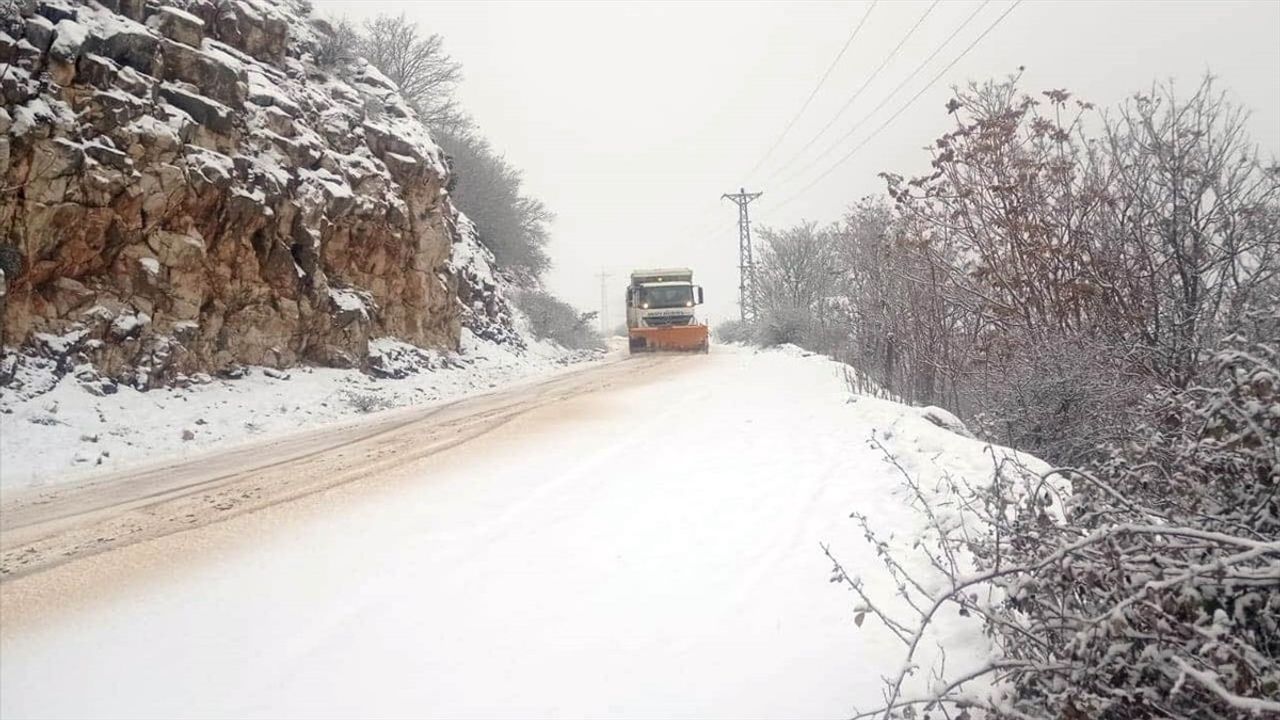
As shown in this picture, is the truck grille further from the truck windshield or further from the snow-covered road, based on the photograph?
the snow-covered road

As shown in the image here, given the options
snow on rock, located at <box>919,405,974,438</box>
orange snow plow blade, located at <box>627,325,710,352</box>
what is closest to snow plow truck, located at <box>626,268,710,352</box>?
orange snow plow blade, located at <box>627,325,710,352</box>

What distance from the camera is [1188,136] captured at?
18.3 ft

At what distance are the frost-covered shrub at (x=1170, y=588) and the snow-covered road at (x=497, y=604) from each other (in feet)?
2.93

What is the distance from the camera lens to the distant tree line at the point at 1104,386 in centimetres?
156

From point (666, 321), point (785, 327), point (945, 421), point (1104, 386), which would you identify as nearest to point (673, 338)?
point (666, 321)

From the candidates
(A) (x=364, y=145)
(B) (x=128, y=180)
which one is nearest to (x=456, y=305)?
(A) (x=364, y=145)

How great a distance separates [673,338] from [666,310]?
113cm

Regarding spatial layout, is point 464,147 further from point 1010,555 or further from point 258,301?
point 1010,555

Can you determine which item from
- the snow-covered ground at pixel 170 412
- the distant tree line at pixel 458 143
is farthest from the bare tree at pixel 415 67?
the snow-covered ground at pixel 170 412

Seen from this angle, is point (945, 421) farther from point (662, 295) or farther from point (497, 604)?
point (662, 295)

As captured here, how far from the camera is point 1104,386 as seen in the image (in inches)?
211

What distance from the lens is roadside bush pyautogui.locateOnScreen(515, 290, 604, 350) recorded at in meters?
26.3

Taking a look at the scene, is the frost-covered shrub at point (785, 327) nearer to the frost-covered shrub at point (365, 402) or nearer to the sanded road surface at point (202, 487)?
the frost-covered shrub at point (365, 402)

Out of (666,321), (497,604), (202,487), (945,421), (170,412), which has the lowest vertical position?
(497,604)
